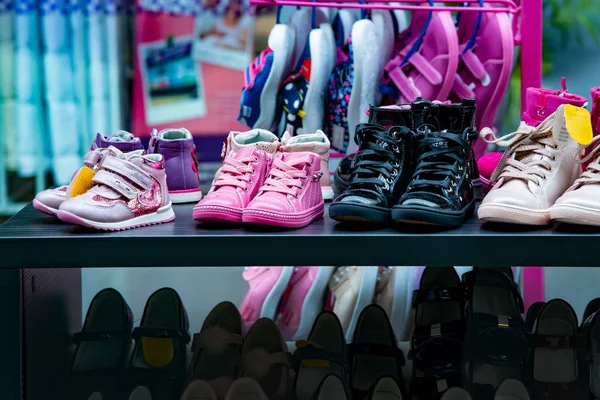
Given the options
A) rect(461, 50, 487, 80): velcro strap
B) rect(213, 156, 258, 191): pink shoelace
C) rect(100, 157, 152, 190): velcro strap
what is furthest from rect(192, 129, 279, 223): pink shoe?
rect(461, 50, 487, 80): velcro strap

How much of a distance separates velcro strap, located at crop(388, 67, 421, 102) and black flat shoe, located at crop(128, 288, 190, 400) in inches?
27.1

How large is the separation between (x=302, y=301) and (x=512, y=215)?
2.63ft

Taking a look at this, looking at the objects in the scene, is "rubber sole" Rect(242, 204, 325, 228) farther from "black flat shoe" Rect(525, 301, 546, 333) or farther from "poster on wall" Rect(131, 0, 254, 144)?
"poster on wall" Rect(131, 0, 254, 144)

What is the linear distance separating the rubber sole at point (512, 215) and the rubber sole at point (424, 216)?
0.16 feet

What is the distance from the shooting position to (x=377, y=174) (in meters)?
1.19

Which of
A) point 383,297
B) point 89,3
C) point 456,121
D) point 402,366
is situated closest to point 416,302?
point 402,366

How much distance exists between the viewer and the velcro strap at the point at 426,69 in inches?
66.5

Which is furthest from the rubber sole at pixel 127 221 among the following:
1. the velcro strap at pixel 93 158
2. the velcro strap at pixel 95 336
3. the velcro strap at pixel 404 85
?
the velcro strap at pixel 404 85

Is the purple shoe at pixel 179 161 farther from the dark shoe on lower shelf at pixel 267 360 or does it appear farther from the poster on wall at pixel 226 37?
the poster on wall at pixel 226 37

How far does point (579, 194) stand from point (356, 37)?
0.74 m

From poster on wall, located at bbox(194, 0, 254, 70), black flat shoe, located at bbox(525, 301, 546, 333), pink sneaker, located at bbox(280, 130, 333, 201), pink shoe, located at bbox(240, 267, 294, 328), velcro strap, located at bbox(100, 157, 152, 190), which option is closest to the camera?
velcro strap, located at bbox(100, 157, 152, 190)

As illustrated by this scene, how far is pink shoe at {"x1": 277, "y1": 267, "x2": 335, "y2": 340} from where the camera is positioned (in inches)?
69.1

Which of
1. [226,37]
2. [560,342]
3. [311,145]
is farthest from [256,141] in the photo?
[226,37]

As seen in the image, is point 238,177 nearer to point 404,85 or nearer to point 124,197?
point 124,197
